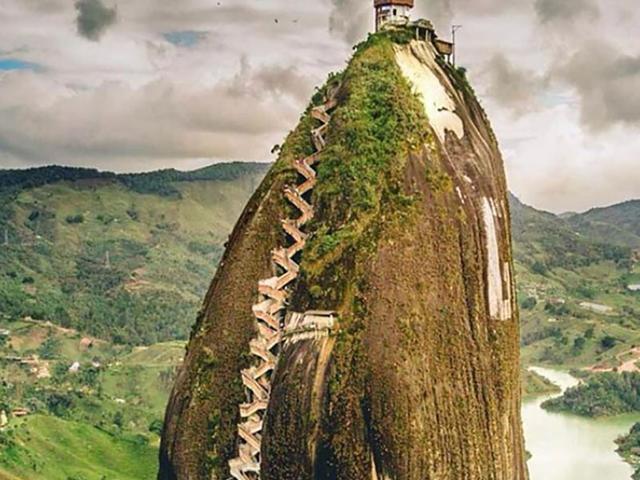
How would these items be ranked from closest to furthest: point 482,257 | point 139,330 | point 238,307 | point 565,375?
point 482,257
point 238,307
point 565,375
point 139,330

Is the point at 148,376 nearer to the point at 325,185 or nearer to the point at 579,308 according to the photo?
the point at 579,308


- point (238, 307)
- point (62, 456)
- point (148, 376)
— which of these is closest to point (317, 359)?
point (238, 307)

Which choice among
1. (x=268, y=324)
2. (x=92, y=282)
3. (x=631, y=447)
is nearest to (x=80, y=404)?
(x=631, y=447)

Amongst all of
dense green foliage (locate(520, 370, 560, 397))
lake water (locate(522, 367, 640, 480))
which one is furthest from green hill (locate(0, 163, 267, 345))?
lake water (locate(522, 367, 640, 480))

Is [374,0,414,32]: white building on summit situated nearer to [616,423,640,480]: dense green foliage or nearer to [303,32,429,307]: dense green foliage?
[303,32,429,307]: dense green foliage

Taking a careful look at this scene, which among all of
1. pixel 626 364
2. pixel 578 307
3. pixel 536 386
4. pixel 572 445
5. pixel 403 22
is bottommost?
pixel 572 445

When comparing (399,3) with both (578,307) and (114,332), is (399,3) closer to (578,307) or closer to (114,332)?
(114,332)

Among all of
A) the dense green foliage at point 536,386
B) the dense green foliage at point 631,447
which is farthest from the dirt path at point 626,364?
the dense green foliage at point 631,447
